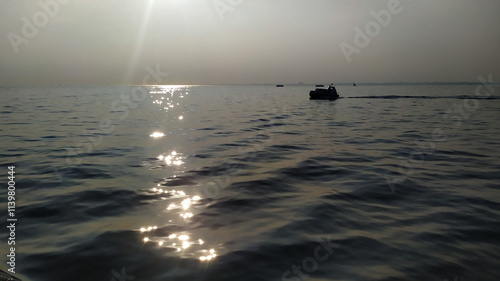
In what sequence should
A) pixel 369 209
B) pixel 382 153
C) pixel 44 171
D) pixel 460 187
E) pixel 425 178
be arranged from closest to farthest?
1. pixel 369 209
2. pixel 460 187
3. pixel 425 178
4. pixel 44 171
5. pixel 382 153

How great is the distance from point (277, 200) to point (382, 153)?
7629mm

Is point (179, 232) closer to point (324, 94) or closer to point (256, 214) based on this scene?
point (256, 214)

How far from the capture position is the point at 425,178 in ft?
30.9

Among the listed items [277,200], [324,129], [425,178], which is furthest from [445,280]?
[324,129]

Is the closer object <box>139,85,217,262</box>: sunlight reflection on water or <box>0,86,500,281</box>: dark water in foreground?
<box>0,86,500,281</box>: dark water in foreground

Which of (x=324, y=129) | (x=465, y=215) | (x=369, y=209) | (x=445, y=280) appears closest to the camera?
(x=445, y=280)

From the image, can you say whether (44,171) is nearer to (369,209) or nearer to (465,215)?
(369,209)
